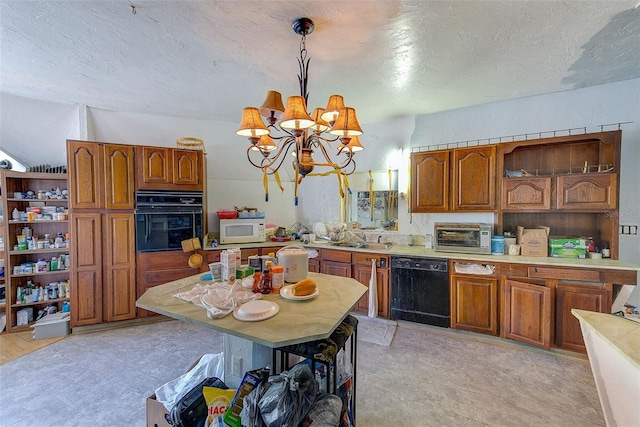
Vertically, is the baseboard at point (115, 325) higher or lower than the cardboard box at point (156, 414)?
lower

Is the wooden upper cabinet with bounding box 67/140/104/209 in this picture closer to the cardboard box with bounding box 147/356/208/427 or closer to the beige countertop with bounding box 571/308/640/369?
the cardboard box with bounding box 147/356/208/427

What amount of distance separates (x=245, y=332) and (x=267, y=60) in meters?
2.17

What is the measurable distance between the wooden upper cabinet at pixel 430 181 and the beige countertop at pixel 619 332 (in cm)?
198

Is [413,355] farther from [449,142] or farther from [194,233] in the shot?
[194,233]

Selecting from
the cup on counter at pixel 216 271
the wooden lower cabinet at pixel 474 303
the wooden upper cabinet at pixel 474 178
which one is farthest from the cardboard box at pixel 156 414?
the wooden upper cabinet at pixel 474 178

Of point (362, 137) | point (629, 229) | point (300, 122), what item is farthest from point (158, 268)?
point (629, 229)

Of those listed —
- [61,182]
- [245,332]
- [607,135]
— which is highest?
[607,135]

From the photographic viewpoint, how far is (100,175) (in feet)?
9.93

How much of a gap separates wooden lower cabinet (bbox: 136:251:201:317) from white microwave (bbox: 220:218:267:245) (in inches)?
22.7

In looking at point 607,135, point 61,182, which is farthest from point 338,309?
point 61,182

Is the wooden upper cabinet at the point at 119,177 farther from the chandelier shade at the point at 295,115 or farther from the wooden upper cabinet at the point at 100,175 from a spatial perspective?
the chandelier shade at the point at 295,115

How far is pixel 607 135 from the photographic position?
2.52 meters

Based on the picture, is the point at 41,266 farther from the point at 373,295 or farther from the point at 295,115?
the point at 373,295

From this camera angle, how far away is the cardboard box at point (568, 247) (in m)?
2.65
